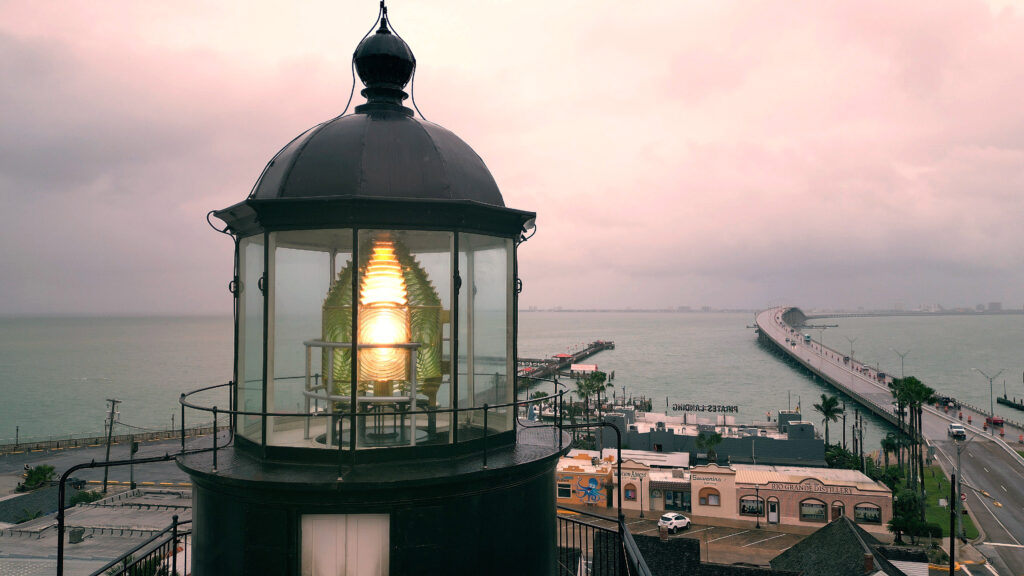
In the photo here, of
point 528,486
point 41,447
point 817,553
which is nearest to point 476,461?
point 528,486

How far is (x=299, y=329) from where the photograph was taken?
582 centimetres

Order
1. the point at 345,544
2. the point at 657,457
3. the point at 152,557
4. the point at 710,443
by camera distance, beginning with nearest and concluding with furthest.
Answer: the point at 345,544
the point at 152,557
the point at 657,457
the point at 710,443

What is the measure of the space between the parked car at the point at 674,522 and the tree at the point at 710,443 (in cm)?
1734

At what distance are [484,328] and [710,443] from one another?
59262mm

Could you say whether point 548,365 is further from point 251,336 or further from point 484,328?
point 251,336

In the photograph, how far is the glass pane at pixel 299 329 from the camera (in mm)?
5762

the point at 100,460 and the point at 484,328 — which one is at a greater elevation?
the point at 484,328

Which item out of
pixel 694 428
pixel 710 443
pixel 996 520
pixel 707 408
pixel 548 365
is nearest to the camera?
pixel 996 520

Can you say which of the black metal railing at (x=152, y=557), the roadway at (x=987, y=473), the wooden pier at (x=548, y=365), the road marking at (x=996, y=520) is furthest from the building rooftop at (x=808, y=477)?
the wooden pier at (x=548, y=365)

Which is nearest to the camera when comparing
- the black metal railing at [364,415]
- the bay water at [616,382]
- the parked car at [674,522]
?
the black metal railing at [364,415]

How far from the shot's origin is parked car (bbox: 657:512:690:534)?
1667 inches

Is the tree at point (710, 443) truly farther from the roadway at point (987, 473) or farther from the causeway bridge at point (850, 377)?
the causeway bridge at point (850, 377)

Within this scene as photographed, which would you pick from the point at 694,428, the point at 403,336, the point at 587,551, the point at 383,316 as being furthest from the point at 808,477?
the point at 383,316

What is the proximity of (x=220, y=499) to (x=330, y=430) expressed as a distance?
1107 mm
